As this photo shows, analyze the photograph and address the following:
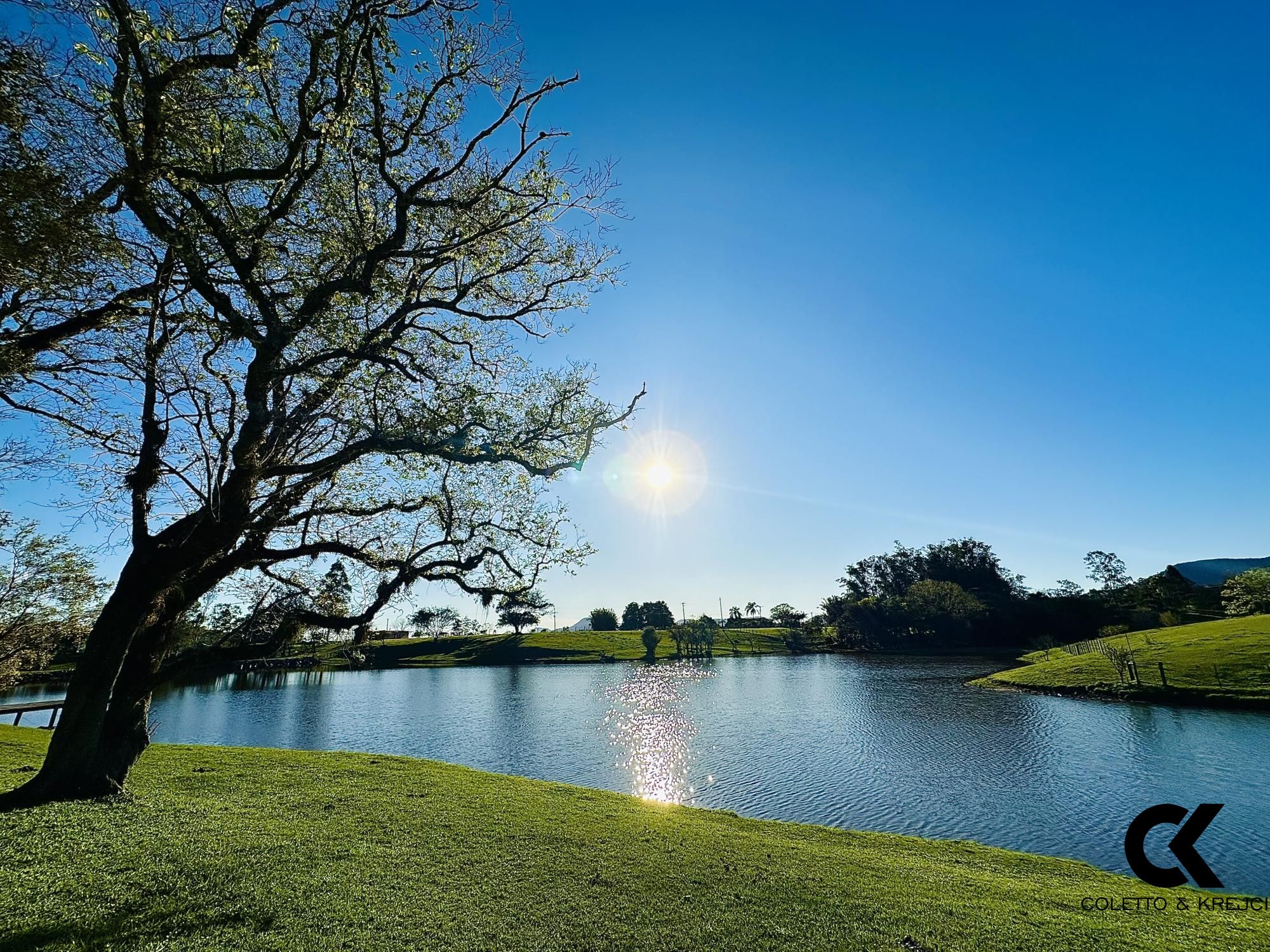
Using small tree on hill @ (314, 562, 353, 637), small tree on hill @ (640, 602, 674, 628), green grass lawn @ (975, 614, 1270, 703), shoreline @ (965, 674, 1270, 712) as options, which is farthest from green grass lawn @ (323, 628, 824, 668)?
small tree on hill @ (314, 562, 353, 637)

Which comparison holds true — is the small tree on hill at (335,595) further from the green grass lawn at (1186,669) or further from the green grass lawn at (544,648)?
the green grass lawn at (544,648)

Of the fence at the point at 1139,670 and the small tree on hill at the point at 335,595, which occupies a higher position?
the small tree on hill at the point at 335,595

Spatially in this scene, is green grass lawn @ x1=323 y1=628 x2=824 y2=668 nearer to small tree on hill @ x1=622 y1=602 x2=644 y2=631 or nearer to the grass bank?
small tree on hill @ x1=622 y1=602 x2=644 y2=631

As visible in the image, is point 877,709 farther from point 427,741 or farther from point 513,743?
point 427,741

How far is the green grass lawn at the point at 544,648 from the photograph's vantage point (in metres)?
106

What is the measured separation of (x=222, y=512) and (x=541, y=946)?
32.4 ft

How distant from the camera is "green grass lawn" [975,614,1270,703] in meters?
36.6

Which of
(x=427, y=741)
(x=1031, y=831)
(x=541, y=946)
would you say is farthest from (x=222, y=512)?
(x=427, y=741)

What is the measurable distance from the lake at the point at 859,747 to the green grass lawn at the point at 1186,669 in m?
3.71

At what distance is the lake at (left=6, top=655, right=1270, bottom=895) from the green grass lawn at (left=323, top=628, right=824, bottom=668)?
45.3 m

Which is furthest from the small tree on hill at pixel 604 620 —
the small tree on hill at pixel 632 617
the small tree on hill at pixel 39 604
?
the small tree on hill at pixel 39 604

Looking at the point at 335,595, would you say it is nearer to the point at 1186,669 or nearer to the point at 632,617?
the point at 1186,669

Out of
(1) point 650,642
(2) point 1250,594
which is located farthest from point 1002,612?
(1) point 650,642

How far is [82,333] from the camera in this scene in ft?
31.6
